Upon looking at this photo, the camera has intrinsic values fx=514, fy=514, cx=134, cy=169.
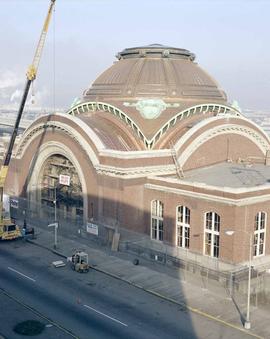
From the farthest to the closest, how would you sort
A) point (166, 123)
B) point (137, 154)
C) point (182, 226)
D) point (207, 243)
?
point (166, 123), point (137, 154), point (182, 226), point (207, 243)

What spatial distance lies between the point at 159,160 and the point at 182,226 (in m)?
8.02

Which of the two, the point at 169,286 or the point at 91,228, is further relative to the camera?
the point at 91,228

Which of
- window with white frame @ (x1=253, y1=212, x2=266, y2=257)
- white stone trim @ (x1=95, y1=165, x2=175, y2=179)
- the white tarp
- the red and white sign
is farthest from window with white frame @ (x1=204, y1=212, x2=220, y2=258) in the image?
the red and white sign

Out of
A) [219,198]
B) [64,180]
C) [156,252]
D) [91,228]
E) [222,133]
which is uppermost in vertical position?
[222,133]

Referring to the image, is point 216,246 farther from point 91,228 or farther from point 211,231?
point 91,228

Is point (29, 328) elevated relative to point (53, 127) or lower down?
lower down

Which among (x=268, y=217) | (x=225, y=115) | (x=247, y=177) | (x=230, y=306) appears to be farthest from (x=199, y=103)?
(x=230, y=306)

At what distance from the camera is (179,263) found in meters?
43.0

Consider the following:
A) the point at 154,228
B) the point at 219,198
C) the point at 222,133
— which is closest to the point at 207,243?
the point at 219,198

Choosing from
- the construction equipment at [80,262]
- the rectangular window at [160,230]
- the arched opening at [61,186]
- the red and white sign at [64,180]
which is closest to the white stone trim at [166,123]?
the arched opening at [61,186]

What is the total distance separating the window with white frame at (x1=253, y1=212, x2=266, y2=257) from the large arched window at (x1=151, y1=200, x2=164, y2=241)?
9322 mm

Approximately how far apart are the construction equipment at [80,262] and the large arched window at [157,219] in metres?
8.79

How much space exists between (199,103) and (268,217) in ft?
63.1

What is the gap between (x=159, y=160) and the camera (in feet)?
168
